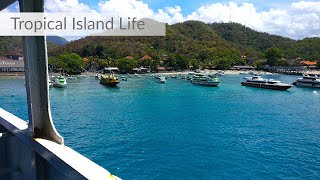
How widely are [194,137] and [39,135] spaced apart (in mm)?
16306

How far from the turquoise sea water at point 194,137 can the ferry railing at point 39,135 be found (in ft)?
31.3

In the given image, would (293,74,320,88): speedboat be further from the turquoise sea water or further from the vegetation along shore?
the vegetation along shore

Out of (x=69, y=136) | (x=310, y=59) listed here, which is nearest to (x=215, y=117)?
(x=69, y=136)

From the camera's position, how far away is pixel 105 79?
49312 millimetres

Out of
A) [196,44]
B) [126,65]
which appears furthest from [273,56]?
[126,65]

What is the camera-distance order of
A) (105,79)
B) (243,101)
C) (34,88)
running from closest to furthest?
(34,88), (243,101), (105,79)

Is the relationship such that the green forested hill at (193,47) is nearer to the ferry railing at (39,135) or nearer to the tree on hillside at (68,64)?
the tree on hillside at (68,64)

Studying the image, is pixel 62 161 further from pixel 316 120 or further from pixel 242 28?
pixel 242 28

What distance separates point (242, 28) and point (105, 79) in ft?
442

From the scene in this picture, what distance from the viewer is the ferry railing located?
2.23m

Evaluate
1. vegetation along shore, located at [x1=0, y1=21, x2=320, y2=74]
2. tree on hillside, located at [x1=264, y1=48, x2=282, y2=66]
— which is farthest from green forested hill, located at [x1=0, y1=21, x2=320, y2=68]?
tree on hillside, located at [x1=264, y1=48, x2=282, y2=66]

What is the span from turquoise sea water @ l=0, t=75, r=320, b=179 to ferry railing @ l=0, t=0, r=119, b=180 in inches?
375

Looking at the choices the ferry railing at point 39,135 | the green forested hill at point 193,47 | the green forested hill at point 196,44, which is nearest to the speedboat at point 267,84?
Result: the green forested hill at point 193,47

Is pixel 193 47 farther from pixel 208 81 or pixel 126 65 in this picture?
pixel 208 81
